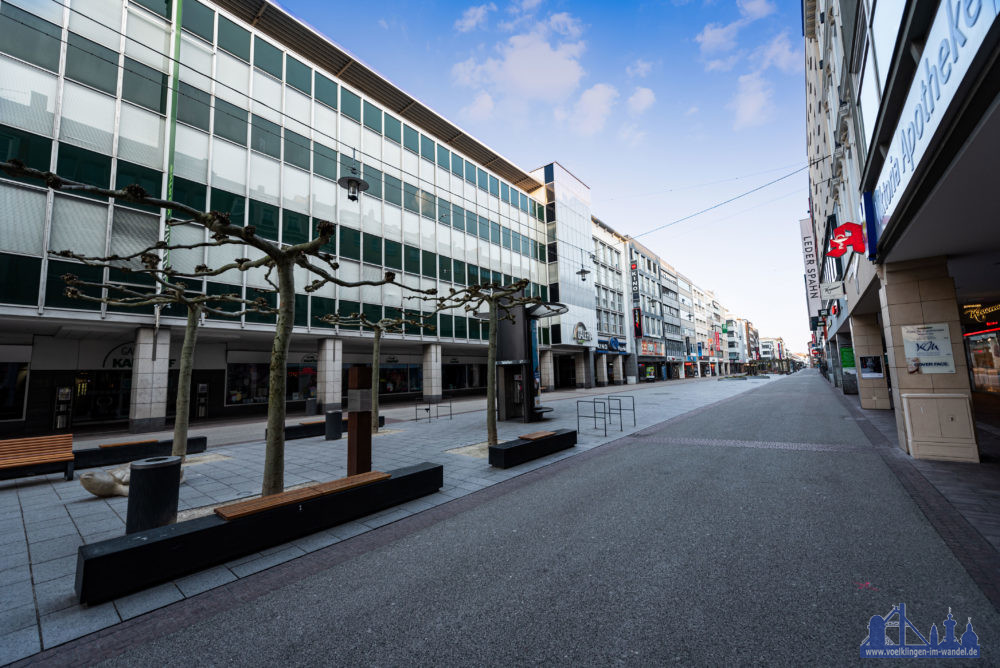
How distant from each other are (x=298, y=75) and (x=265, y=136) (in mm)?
4447

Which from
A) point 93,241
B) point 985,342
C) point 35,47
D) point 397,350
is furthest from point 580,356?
point 35,47

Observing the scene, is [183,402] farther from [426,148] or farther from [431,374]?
[426,148]

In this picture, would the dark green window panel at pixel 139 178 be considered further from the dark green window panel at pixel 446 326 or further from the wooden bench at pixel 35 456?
the dark green window panel at pixel 446 326

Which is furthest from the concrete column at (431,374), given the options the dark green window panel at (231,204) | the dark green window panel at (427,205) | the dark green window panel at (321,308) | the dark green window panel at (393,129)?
the dark green window panel at (393,129)

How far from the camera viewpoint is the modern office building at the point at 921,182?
12.2 ft

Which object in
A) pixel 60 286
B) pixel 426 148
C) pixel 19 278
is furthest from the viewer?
pixel 426 148

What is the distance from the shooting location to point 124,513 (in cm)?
587

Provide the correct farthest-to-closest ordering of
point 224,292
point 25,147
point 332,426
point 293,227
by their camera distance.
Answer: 1. point 293,227
2. point 224,292
3. point 25,147
4. point 332,426

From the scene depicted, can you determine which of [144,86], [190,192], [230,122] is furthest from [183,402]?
[230,122]

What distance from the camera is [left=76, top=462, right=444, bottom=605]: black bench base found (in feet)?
11.4

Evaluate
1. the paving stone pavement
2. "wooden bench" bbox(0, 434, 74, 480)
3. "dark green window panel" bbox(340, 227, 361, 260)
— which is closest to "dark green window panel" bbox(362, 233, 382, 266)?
"dark green window panel" bbox(340, 227, 361, 260)

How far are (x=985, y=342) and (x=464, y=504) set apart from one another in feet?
98.2

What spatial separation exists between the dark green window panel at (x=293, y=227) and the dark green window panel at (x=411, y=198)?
689 cm

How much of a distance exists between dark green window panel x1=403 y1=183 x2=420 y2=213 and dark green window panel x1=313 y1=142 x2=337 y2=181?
469 cm
